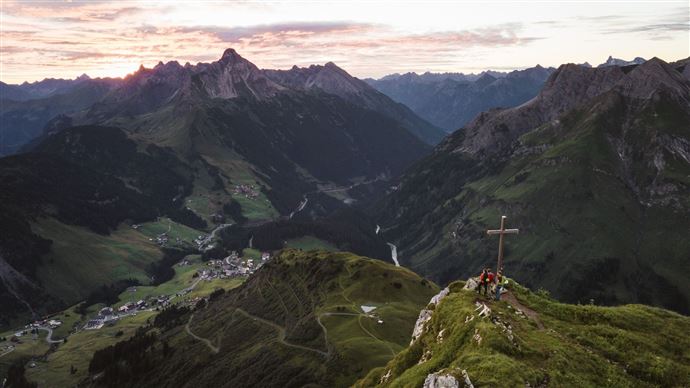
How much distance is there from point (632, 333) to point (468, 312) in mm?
17114

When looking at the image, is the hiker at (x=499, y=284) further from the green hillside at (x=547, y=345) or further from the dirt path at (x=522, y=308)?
the dirt path at (x=522, y=308)

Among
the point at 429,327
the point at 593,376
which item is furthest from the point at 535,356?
the point at 429,327

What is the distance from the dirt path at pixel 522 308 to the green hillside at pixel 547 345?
0.43 feet

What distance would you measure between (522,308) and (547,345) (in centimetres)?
1061

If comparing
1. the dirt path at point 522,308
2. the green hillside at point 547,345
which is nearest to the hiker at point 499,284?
the green hillside at point 547,345

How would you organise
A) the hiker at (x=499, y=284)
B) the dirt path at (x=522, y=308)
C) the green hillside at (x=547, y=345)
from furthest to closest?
the hiker at (x=499, y=284), the dirt path at (x=522, y=308), the green hillside at (x=547, y=345)

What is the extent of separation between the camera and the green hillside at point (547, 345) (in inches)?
1736

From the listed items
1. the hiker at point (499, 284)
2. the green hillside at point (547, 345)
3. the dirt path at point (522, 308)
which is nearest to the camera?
the green hillside at point (547, 345)

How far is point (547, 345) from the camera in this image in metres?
48.8

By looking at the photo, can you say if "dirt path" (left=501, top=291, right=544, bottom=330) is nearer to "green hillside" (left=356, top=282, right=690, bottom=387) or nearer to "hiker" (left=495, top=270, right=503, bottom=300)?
"green hillside" (left=356, top=282, right=690, bottom=387)

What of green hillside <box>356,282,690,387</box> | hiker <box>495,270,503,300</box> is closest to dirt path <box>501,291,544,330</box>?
green hillside <box>356,282,690,387</box>

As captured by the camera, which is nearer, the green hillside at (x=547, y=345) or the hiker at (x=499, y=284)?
the green hillside at (x=547, y=345)

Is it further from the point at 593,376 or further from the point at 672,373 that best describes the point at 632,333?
the point at 593,376

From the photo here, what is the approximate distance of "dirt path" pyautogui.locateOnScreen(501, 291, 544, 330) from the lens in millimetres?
56022
